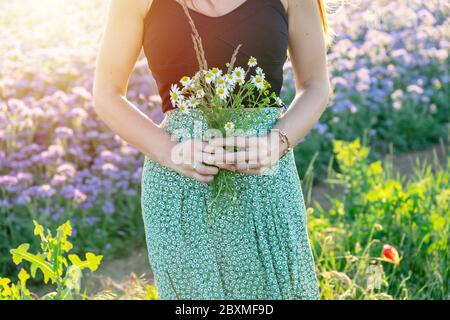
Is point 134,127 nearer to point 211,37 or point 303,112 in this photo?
point 211,37

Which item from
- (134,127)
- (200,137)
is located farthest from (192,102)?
(134,127)

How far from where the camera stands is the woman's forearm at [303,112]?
2.32m

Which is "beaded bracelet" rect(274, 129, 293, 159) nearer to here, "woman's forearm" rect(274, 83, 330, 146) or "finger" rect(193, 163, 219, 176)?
"woman's forearm" rect(274, 83, 330, 146)

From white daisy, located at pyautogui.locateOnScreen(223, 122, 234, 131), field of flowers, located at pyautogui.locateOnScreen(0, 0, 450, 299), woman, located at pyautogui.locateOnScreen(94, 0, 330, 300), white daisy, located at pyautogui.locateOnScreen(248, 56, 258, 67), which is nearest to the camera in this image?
white daisy, located at pyautogui.locateOnScreen(223, 122, 234, 131)

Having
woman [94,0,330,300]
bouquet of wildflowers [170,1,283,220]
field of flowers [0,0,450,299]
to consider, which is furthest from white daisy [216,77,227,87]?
field of flowers [0,0,450,299]

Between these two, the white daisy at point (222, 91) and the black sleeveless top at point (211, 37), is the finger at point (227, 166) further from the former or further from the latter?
the black sleeveless top at point (211, 37)

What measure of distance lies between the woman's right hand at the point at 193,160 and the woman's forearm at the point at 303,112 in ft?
0.90

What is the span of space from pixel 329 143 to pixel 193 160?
3683 mm

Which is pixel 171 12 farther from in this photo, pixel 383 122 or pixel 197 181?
pixel 383 122

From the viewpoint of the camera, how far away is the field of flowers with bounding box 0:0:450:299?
3824 mm

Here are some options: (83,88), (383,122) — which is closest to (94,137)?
(83,88)

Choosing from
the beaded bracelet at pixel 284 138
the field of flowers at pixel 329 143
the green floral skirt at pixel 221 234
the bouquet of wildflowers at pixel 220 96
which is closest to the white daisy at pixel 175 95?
the bouquet of wildflowers at pixel 220 96

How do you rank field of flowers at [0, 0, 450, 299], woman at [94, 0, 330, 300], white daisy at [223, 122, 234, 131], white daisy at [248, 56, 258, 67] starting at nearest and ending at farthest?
white daisy at [223, 122, 234, 131], white daisy at [248, 56, 258, 67], woman at [94, 0, 330, 300], field of flowers at [0, 0, 450, 299]

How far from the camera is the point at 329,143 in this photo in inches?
226
